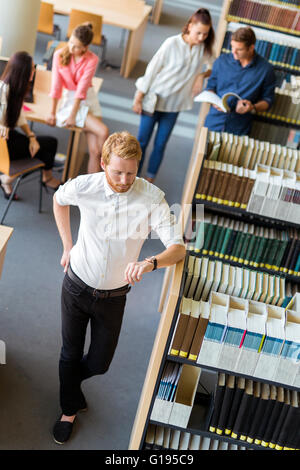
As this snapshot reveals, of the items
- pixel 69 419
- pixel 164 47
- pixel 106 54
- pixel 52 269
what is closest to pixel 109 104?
pixel 106 54

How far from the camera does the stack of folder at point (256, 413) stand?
113 inches

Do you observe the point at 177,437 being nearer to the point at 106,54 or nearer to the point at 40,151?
the point at 40,151

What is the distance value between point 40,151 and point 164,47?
141 centimetres

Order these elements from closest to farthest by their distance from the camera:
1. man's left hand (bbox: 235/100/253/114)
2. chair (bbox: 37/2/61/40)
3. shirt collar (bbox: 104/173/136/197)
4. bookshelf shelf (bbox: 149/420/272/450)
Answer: shirt collar (bbox: 104/173/136/197) < bookshelf shelf (bbox: 149/420/272/450) < man's left hand (bbox: 235/100/253/114) < chair (bbox: 37/2/61/40)

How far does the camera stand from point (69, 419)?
338 centimetres

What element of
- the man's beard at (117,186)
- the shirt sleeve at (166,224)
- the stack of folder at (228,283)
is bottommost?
the stack of folder at (228,283)

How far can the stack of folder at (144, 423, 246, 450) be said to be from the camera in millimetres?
3125

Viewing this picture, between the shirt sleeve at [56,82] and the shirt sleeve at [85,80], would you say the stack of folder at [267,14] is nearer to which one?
the shirt sleeve at [85,80]

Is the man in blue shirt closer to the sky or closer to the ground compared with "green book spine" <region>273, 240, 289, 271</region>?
closer to the sky

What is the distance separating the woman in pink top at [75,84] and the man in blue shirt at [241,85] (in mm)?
1085

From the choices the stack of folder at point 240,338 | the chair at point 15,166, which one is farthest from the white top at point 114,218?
the chair at point 15,166

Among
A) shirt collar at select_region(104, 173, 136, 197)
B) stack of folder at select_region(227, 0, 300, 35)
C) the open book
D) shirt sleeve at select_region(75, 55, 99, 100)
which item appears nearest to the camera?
shirt collar at select_region(104, 173, 136, 197)

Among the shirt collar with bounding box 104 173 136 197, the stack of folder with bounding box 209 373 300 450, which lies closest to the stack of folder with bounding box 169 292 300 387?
the stack of folder with bounding box 209 373 300 450

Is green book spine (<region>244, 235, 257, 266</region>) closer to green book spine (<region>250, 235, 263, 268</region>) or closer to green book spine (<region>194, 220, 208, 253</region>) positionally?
green book spine (<region>250, 235, 263, 268</region>)
